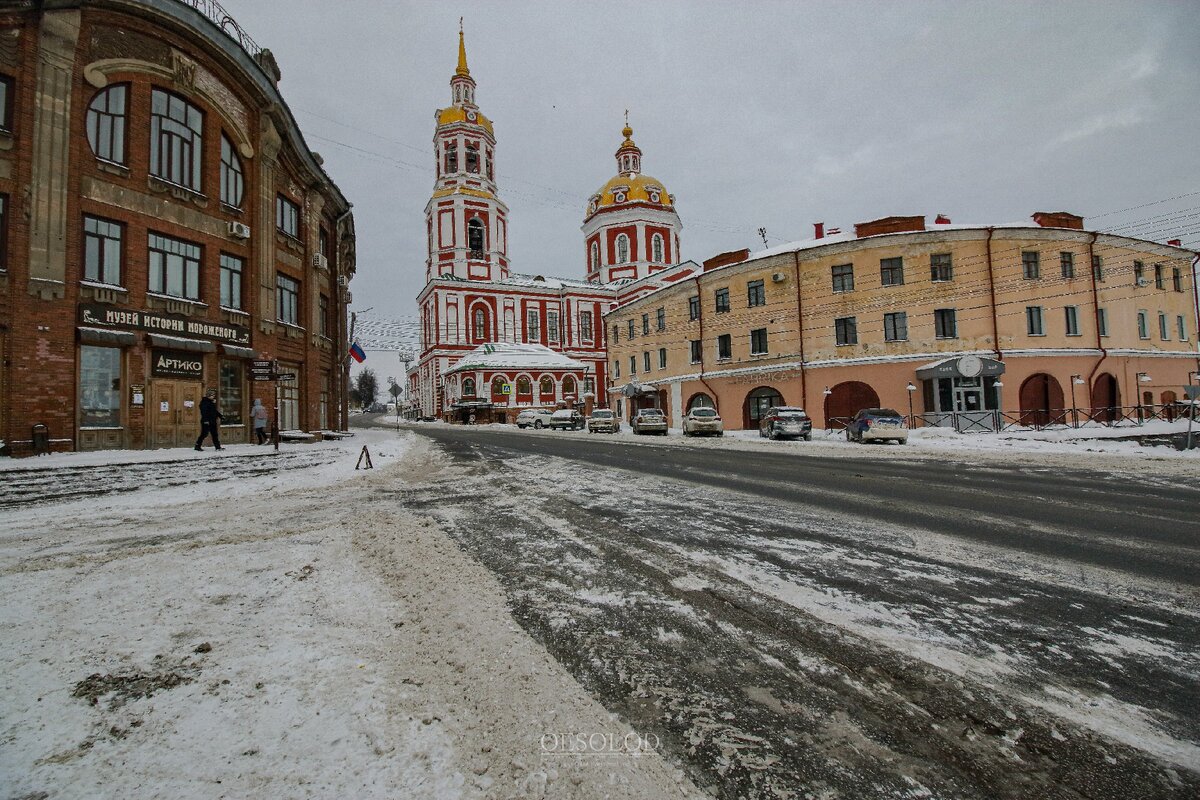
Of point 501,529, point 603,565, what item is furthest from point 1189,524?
point 501,529

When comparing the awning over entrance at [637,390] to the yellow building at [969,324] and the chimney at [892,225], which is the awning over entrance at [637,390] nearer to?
the yellow building at [969,324]

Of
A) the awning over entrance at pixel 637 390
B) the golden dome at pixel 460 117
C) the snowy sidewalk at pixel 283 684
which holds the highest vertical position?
the golden dome at pixel 460 117

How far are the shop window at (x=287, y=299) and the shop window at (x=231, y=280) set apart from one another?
1573 mm

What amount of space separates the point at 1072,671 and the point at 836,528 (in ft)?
10.3

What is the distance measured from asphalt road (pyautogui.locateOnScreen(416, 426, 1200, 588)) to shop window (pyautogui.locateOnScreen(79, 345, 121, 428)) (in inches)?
564

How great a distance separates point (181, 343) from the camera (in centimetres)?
1689

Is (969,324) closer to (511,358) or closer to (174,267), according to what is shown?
(174,267)

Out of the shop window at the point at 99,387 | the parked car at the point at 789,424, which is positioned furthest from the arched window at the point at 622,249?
the shop window at the point at 99,387

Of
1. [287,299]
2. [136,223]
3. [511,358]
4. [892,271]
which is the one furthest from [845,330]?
[511,358]

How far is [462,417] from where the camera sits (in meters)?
55.8

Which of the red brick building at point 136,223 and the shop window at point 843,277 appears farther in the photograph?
the shop window at point 843,277

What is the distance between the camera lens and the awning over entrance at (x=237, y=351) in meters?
18.3

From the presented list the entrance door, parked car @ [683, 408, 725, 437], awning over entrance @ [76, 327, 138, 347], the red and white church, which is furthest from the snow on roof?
awning over entrance @ [76, 327, 138, 347]

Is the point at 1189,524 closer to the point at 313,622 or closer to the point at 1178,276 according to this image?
the point at 313,622
